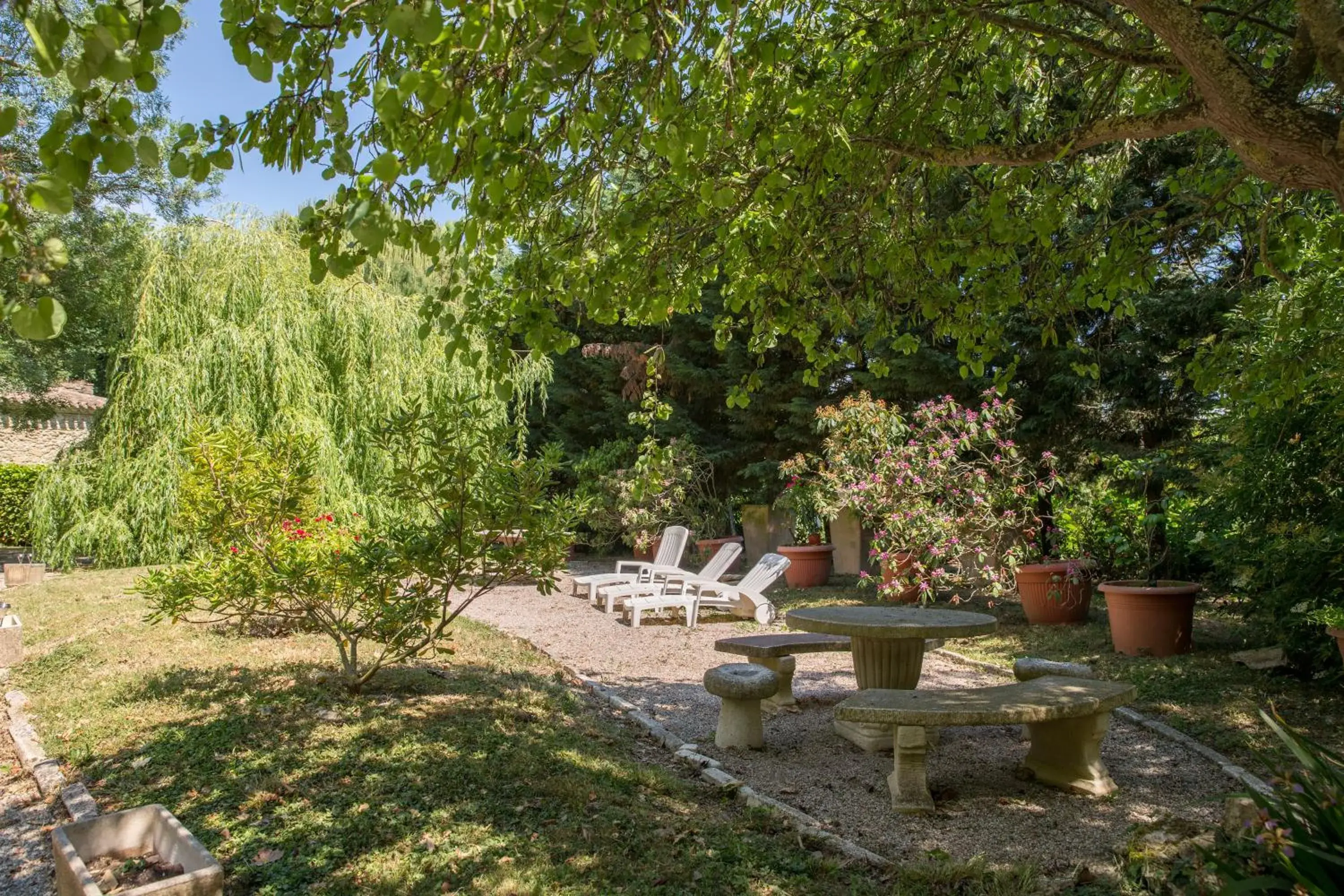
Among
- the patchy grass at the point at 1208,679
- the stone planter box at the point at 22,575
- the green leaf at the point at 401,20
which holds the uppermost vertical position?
the green leaf at the point at 401,20

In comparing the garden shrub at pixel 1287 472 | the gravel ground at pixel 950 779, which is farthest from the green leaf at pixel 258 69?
the garden shrub at pixel 1287 472

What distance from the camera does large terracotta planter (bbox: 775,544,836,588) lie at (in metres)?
13.2

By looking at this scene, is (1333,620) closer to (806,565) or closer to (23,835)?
(23,835)

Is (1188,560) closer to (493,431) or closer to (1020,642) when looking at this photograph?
(1020,642)

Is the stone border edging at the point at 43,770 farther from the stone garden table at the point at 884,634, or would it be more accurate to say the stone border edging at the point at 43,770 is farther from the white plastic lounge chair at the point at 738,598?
the white plastic lounge chair at the point at 738,598

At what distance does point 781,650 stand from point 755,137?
3476 mm

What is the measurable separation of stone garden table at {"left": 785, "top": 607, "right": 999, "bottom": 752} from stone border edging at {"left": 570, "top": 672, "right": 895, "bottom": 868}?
0.87 m

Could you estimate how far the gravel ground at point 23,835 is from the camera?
343 cm

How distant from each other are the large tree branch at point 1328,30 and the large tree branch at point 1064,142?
38cm

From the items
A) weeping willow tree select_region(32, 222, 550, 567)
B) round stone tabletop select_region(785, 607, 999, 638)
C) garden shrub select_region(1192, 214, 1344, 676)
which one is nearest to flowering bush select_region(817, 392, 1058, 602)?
garden shrub select_region(1192, 214, 1344, 676)

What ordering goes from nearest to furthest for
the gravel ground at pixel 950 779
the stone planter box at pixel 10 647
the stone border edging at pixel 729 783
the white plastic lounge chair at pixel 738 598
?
the stone border edging at pixel 729 783 → the gravel ground at pixel 950 779 → the stone planter box at pixel 10 647 → the white plastic lounge chair at pixel 738 598

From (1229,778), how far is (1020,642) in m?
3.87

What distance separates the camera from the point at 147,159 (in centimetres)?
177

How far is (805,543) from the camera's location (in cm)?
1384
